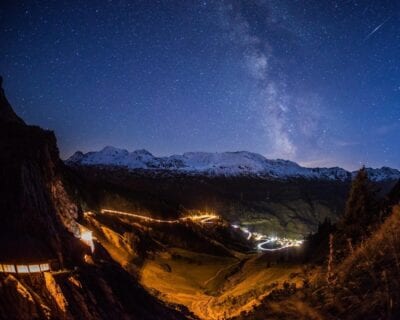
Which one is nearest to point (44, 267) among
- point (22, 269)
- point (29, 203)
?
point (22, 269)

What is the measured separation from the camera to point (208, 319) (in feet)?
118

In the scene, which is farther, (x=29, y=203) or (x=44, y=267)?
(x=29, y=203)

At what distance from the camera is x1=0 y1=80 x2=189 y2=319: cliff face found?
71.0 feet

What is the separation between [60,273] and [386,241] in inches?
785

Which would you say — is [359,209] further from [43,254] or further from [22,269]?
[22,269]

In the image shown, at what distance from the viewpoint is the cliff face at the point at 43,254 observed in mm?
21641

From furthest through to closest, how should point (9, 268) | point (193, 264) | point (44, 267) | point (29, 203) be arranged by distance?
point (193, 264) < point (29, 203) < point (44, 267) < point (9, 268)

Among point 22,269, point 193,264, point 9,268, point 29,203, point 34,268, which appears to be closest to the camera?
point 9,268

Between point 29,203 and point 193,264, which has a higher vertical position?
point 29,203

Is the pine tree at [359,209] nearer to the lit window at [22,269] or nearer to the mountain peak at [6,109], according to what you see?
the lit window at [22,269]

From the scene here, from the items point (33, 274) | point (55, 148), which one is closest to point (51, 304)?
point (33, 274)

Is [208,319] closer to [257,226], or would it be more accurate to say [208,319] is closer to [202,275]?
[202,275]

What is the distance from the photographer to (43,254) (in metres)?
24.3

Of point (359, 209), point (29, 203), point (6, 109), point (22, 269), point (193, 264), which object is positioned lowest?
point (193, 264)
